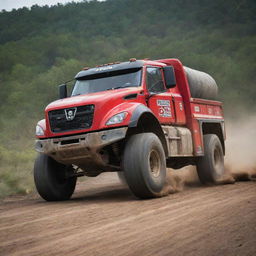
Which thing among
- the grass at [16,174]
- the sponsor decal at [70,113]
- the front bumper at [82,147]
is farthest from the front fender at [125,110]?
the grass at [16,174]

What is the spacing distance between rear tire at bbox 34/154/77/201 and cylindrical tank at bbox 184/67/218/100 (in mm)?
3404

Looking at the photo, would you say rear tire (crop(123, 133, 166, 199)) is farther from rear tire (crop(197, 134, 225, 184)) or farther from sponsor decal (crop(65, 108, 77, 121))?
rear tire (crop(197, 134, 225, 184))

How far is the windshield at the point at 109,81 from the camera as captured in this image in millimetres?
9688

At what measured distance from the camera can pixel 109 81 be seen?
9891 millimetres

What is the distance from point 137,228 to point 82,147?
125 inches

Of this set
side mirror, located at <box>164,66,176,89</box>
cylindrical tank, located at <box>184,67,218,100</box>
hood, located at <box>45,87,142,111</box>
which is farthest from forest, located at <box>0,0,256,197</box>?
side mirror, located at <box>164,66,176,89</box>

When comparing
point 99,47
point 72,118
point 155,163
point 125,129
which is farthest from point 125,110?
point 99,47

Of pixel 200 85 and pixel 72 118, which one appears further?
pixel 200 85

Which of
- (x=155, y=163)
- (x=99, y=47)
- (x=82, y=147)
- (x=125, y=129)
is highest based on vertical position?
(x=99, y=47)

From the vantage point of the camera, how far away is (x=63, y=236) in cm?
547

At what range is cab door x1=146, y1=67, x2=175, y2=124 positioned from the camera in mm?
9680

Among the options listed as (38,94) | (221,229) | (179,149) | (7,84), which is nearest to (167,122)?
(179,149)

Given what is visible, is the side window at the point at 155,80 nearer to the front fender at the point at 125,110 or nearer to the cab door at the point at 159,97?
the cab door at the point at 159,97

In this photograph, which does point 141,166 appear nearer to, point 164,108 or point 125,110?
point 125,110
